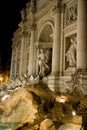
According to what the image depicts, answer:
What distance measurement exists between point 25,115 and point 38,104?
0.85m

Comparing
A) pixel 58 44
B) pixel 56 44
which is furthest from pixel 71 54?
pixel 56 44

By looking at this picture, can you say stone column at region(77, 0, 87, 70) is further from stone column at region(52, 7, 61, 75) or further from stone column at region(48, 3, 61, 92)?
stone column at region(52, 7, 61, 75)

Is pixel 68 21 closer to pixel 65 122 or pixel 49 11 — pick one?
pixel 49 11

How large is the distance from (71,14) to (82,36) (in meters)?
3.34

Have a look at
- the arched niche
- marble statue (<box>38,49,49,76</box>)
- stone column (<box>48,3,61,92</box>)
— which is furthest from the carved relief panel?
marble statue (<box>38,49,49,76</box>)

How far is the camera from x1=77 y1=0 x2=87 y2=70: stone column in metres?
16.2

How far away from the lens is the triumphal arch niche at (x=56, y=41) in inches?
655

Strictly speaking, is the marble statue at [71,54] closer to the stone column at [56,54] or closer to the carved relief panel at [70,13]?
the stone column at [56,54]

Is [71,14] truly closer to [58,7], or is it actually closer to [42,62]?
[58,7]

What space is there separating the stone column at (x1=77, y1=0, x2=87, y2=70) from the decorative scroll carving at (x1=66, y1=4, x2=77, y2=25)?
1.60m

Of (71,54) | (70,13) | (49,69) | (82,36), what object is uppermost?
(70,13)

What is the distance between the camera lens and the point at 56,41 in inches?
784

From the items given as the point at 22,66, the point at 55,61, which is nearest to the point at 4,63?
the point at 22,66

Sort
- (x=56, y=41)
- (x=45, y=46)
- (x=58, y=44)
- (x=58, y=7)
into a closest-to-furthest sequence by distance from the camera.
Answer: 1. (x=58, y=44)
2. (x=56, y=41)
3. (x=58, y=7)
4. (x=45, y=46)
